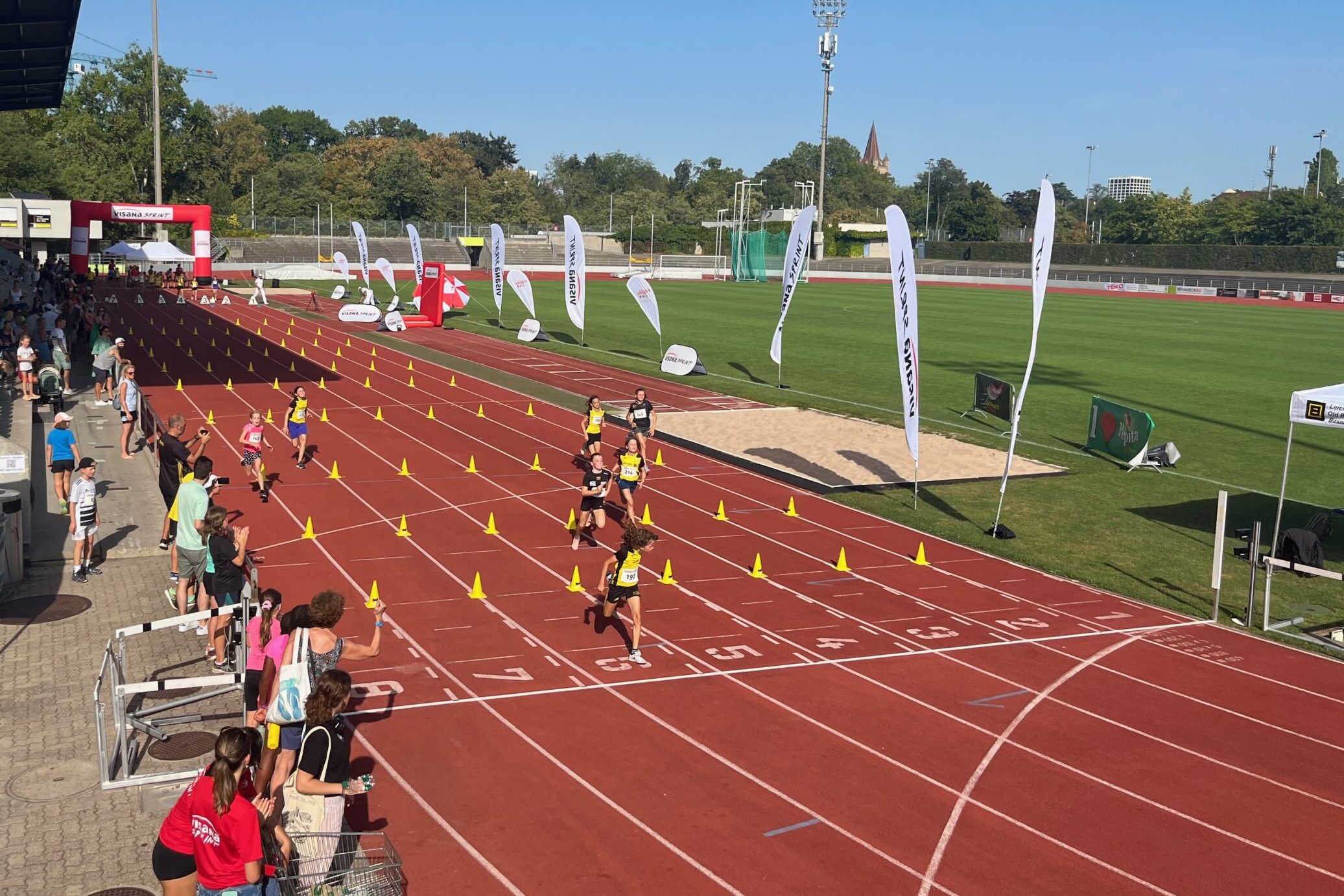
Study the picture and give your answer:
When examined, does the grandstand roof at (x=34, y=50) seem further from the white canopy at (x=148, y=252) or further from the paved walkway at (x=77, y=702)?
the white canopy at (x=148, y=252)

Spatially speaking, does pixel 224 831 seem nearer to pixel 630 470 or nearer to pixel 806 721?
pixel 806 721

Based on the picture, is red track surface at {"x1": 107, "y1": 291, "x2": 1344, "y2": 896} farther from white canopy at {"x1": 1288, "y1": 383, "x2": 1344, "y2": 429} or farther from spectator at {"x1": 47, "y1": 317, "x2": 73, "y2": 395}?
spectator at {"x1": 47, "y1": 317, "x2": 73, "y2": 395}

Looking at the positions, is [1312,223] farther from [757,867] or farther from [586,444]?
[757,867]

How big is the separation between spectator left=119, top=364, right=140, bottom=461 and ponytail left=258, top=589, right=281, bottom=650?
1377 cm

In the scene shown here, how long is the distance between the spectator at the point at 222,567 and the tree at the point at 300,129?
170 meters

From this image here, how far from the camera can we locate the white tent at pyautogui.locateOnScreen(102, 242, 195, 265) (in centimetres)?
6488

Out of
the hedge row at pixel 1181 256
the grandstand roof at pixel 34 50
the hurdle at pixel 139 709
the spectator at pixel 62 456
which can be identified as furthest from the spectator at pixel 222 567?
the hedge row at pixel 1181 256

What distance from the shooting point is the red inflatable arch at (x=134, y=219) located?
57938 mm

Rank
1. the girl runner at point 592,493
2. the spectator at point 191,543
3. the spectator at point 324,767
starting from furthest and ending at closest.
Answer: the girl runner at point 592,493
the spectator at point 191,543
the spectator at point 324,767

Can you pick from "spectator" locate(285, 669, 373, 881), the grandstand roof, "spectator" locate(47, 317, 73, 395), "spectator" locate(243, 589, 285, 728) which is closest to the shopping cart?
"spectator" locate(285, 669, 373, 881)

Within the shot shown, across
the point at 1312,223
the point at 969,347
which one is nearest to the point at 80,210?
the point at 969,347

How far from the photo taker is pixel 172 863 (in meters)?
6.64

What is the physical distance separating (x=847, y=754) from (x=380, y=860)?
4.40 metres

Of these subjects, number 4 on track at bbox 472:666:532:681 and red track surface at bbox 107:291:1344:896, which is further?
number 4 on track at bbox 472:666:532:681
